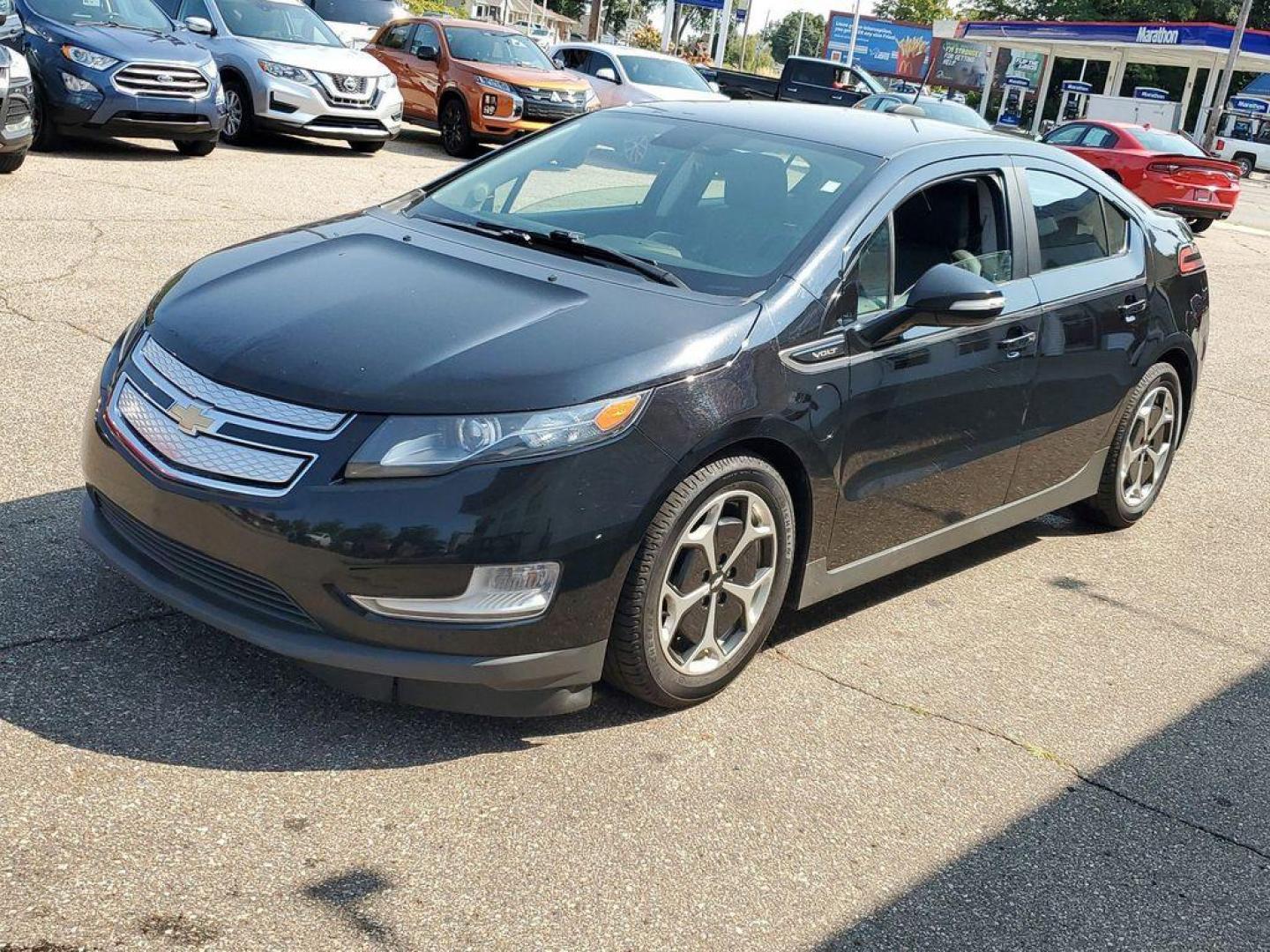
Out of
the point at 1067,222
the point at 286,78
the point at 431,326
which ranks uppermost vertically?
the point at 1067,222

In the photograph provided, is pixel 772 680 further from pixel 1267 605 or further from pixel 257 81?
pixel 257 81

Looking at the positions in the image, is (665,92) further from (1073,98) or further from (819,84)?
(1073,98)

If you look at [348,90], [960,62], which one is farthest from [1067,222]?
[960,62]

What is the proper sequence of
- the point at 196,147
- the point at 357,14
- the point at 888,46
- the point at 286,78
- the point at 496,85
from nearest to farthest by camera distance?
the point at 196,147
the point at 286,78
the point at 496,85
the point at 357,14
the point at 888,46

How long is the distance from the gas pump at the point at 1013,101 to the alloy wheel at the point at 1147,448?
57.4m

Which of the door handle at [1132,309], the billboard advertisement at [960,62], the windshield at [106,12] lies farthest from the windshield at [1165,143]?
the billboard advertisement at [960,62]

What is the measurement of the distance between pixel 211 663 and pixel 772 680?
1621 millimetres

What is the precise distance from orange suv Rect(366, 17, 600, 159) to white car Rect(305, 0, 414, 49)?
358cm

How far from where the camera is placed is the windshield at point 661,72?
20.4 m

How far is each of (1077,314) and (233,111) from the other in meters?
12.3

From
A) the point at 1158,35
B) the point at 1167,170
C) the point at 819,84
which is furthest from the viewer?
the point at 1158,35

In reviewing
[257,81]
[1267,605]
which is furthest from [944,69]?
[1267,605]

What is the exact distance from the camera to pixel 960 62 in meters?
80.5

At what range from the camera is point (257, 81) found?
14891mm
